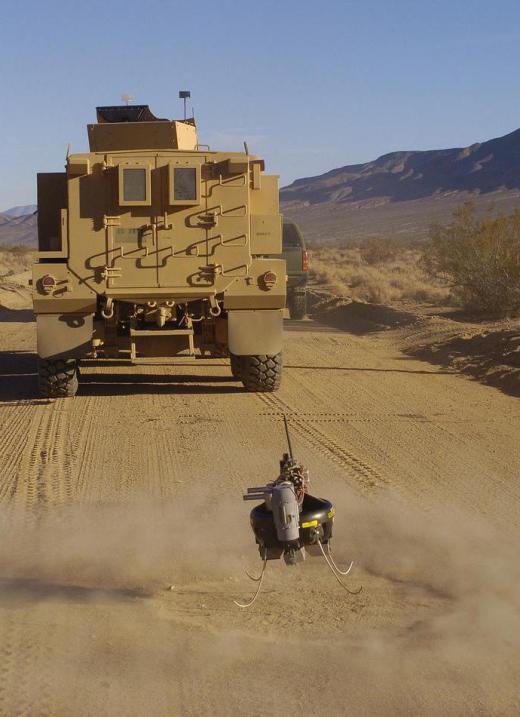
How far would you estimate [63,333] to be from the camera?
1226cm

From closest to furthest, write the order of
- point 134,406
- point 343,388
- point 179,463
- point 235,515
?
point 235,515, point 179,463, point 134,406, point 343,388

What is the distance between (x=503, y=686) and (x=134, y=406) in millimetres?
8074

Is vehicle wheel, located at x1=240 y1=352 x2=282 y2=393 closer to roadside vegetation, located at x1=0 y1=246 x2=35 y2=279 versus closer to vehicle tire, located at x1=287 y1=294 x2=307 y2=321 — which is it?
vehicle tire, located at x1=287 y1=294 x2=307 y2=321

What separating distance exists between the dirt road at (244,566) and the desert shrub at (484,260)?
1151 cm

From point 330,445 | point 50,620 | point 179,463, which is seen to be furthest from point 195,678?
point 330,445

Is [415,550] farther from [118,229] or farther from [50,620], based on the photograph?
[118,229]

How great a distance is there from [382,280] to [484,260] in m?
14.2

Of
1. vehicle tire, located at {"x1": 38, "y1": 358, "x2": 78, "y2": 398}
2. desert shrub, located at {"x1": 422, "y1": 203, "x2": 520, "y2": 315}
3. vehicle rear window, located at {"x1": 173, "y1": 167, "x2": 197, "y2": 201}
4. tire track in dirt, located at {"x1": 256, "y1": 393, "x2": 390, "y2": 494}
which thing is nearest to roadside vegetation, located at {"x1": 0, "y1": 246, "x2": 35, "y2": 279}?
desert shrub, located at {"x1": 422, "y1": 203, "x2": 520, "y2": 315}

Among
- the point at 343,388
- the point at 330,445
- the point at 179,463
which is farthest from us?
the point at 343,388

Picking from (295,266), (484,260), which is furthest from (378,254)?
(484,260)

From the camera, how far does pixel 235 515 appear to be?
7328mm

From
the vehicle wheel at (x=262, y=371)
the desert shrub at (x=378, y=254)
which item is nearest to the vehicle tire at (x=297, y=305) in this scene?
the vehicle wheel at (x=262, y=371)

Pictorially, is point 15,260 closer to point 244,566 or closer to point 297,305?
point 297,305

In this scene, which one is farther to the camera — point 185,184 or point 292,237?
point 292,237
